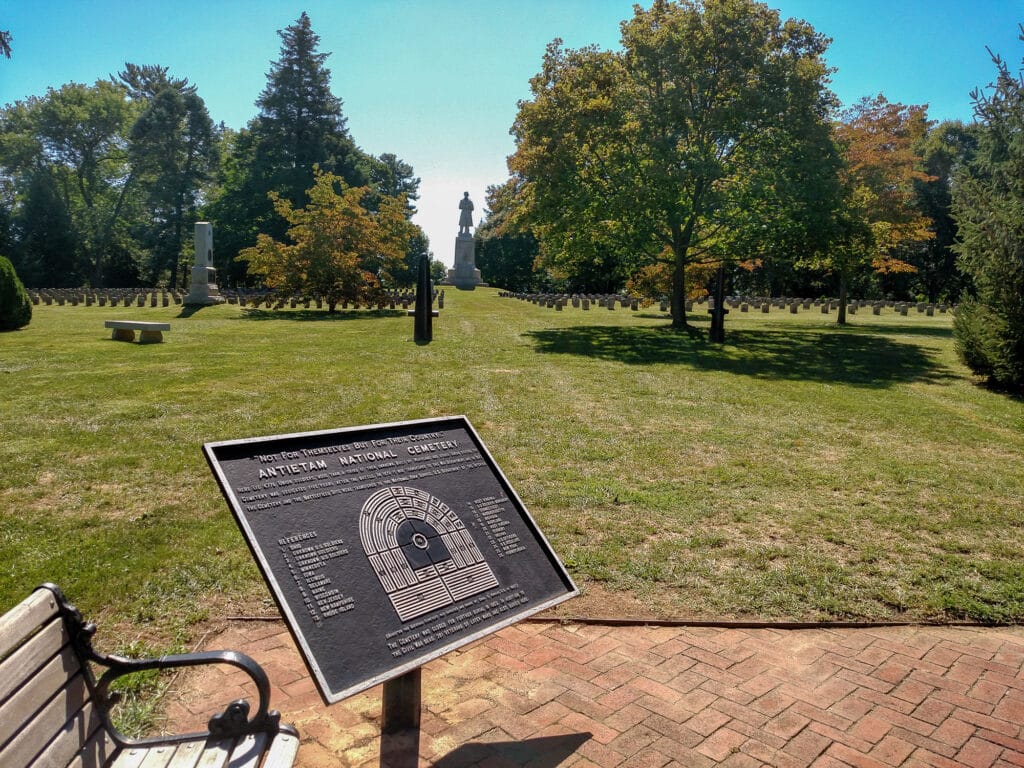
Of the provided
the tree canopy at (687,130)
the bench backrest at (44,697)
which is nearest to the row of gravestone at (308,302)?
the tree canopy at (687,130)

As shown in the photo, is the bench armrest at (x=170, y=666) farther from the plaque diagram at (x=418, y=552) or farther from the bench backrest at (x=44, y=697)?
the plaque diagram at (x=418, y=552)

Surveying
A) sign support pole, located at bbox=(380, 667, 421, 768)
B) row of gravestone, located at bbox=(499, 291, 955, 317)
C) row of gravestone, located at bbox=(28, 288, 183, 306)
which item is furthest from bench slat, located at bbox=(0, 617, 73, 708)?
row of gravestone, located at bbox=(28, 288, 183, 306)

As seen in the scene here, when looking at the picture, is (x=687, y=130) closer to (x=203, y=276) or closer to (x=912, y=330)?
(x=912, y=330)

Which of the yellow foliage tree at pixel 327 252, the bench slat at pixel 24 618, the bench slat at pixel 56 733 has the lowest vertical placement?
the bench slat at pixel 56 733

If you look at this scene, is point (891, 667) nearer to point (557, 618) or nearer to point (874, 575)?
point (874, 575)

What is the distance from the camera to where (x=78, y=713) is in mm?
2357

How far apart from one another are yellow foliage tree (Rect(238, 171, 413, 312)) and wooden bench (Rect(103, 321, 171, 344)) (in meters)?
11.4

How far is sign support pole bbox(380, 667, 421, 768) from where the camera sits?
3094mm

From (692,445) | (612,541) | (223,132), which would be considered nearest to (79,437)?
(612,541)

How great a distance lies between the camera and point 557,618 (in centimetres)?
437

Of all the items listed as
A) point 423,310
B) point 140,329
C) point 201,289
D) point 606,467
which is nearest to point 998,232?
point 606,467

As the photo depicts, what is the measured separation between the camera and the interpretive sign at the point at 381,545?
9.02 ft

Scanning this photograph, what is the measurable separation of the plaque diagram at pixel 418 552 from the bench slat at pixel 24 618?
115cm

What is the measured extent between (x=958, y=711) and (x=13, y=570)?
18.6 feet
